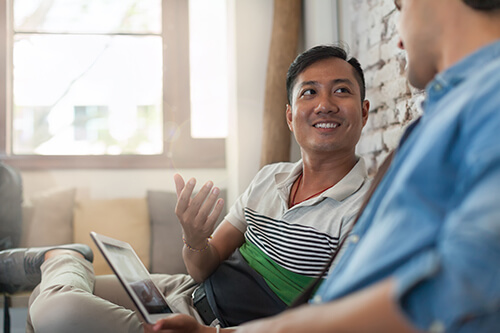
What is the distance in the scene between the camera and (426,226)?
48 centimetres

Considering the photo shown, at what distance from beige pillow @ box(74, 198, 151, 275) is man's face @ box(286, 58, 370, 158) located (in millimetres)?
1350

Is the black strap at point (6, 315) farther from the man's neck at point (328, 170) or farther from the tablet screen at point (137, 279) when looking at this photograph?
the man's neck at point (328, 170)

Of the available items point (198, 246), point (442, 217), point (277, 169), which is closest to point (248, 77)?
point (277, 169)

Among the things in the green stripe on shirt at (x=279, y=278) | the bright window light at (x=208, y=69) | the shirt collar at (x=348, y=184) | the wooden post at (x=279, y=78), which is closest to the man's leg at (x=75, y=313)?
the green stripe on shirt at (x=279, y=278)

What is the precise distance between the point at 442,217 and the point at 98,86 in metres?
2.59

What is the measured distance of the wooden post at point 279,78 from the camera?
7.41 feet

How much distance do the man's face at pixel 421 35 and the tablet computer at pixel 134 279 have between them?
66cm

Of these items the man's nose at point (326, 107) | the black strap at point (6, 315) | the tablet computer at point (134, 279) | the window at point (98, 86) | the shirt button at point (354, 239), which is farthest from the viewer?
the window at point (98, 86)

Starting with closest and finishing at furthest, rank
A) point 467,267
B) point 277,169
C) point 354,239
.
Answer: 1. point 467,267
2. point 354,239
3. point 277,169

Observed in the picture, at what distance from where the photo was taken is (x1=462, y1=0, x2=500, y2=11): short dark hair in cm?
60

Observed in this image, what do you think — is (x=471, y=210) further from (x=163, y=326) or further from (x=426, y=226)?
(x=163, y=326)

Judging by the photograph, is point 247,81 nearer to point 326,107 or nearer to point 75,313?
point 326,107

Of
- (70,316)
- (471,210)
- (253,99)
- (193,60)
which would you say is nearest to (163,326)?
(70,316)

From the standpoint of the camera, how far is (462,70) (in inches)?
23.3
